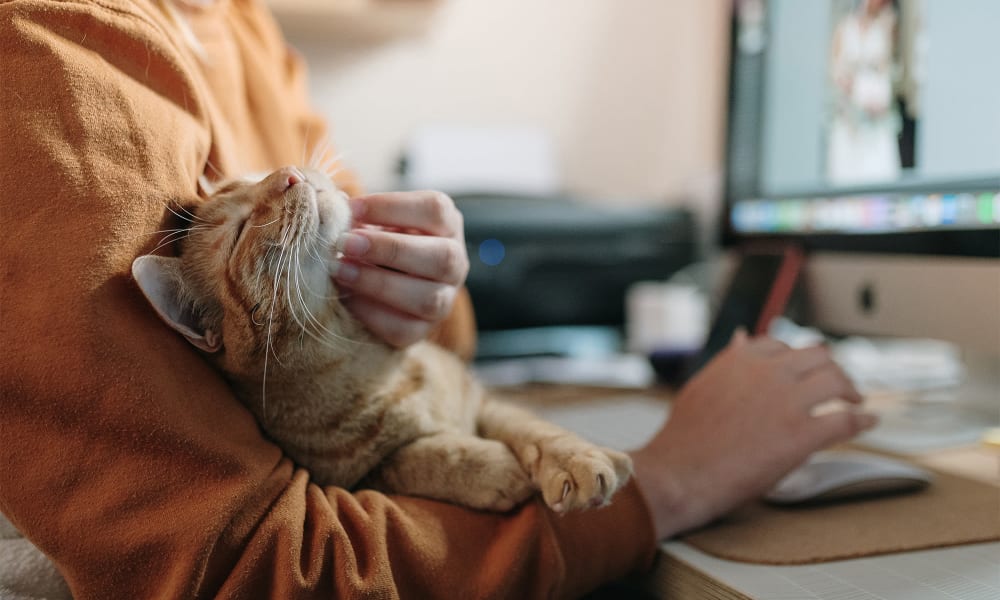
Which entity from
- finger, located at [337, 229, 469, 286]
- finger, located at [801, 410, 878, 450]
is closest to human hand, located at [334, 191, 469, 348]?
finger, located at [337, 229, 469, 286]

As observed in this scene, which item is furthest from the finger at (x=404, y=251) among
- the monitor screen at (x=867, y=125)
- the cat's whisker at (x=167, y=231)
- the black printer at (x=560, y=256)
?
the black printer at (x=560, y=256)

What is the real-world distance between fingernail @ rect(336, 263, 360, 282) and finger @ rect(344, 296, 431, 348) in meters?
0.03

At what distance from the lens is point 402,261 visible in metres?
0.59

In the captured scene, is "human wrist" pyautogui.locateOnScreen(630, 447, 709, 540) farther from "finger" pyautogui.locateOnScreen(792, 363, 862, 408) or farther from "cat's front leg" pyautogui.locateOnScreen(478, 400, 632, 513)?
"finger" pyautogui.locateOnScreen(792, 363, 862, 408)

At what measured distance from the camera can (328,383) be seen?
0.61 meters

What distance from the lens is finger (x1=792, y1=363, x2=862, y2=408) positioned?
0.64 metres

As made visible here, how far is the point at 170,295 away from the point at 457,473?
9.2 inches

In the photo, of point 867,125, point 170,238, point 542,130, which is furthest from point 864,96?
point 542,130

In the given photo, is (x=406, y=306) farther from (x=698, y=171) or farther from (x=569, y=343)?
(x=698, y=171)

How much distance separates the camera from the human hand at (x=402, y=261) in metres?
0.59

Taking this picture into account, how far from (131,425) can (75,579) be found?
0.30 ft

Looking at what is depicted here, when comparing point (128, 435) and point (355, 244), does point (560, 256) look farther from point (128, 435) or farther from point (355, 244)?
point (128, 435)

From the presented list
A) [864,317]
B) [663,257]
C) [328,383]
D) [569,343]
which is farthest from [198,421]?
[663,257]

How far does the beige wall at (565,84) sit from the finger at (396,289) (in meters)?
1.23
